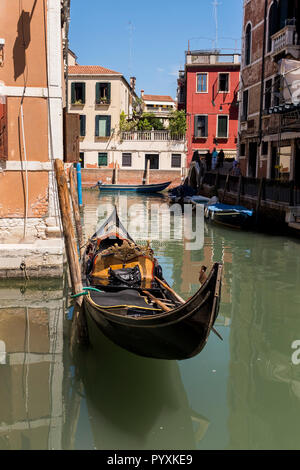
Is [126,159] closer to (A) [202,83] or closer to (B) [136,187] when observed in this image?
(B) [136,187]

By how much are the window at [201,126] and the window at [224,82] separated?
1732 mm

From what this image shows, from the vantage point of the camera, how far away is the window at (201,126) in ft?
85.7

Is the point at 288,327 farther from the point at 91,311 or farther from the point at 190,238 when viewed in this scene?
the point at 190,238

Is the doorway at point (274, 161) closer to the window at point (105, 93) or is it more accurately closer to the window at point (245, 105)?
the window at point (245, 105)

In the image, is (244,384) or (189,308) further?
(244,384)

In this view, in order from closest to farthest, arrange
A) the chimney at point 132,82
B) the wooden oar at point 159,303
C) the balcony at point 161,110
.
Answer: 1. the wooden oar at point 159,303
2. the balcony at point 161,110
3. the chimney at point 132,82

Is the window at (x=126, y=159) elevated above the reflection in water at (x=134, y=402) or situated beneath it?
elevated above

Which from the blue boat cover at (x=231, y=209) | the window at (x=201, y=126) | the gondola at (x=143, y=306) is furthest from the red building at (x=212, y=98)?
the gondola at (x=143, y=306)

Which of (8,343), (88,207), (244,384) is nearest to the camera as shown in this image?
(244,384)

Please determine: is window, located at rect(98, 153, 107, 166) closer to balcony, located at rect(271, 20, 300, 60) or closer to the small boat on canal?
the small boat on canal

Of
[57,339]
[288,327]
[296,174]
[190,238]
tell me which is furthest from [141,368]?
[296,174]

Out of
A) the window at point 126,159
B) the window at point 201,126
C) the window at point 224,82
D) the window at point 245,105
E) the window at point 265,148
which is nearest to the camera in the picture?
the window at point 265,148

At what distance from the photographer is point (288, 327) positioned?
221 inches

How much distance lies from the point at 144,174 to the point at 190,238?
619 inches
